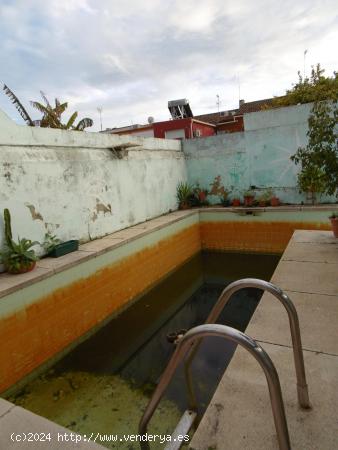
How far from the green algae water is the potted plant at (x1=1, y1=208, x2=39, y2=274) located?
1.58m

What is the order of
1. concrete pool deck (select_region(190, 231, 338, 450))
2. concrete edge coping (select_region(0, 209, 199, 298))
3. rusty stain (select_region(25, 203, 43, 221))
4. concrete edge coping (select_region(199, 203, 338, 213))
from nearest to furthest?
concrete pool deck (select_region(190, 231, 338, 450)), concrete edge coping (select_region(0, 209, 199, 298)), rusty stain (select_region(25, 203, 43, 221)), concrete edge coping (select_region(199, 203, 338, 213))

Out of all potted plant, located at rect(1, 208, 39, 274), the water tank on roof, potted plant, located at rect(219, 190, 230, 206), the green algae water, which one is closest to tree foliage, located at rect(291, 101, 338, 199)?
the green algae water

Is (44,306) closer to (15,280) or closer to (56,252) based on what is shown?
(15,280)

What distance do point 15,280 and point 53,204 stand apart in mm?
1884

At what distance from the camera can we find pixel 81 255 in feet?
17.4

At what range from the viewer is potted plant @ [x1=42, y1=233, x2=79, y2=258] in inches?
213

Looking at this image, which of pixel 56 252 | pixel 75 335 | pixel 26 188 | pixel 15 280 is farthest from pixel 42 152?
pixel 75 335

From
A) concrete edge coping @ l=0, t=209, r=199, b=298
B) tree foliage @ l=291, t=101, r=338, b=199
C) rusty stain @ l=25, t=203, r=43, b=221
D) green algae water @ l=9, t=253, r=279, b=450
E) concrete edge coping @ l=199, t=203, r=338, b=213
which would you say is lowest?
green algae water @ l=9, t=253, r=279, b=450

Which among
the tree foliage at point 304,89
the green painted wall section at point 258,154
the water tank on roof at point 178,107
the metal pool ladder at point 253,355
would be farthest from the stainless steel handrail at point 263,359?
the water tank on roof at point 178,107

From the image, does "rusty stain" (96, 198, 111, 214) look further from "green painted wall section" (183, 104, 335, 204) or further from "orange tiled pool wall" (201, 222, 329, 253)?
"green painted wall section" (183, 104, 335, 204)

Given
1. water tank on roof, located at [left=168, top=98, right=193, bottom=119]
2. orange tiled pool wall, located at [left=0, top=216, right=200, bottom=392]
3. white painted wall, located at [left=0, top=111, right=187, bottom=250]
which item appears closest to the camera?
orange tiled pool wall, located at [left=0, top=216, right=200, bottom=392]

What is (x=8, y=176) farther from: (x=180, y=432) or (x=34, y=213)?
(x=180, y=432)

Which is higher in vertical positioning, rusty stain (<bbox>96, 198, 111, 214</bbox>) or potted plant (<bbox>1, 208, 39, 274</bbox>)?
rusty stain (<bbox>96, 198, 111, 214</bbox>)

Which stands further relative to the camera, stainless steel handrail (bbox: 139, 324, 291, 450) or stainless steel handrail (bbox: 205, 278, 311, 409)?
stainless steel handrail (bbox: 205, 278, 311, 409)
